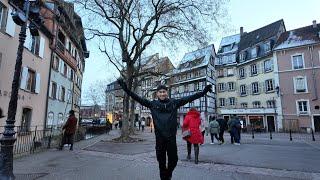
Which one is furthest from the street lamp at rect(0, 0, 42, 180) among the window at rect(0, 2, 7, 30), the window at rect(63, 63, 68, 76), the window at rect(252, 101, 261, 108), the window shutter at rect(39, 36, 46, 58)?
the window at rect(252, 101, 261, 108)

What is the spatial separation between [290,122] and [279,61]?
8.81 metres

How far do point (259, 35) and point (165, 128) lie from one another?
48.6m

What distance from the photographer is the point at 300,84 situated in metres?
38.9

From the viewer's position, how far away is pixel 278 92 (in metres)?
40.4

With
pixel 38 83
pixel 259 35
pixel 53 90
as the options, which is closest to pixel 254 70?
pixel 259 35

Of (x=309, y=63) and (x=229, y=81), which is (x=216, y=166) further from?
(x=229, y=81)

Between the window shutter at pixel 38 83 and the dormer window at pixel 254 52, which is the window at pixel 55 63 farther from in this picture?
the dormer window at pixel 254 52

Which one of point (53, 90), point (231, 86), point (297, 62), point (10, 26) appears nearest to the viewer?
point (10, 26)

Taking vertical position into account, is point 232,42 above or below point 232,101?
above

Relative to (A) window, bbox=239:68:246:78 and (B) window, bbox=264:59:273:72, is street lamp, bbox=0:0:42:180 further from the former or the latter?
(A) window, bbox=239:68:246:78

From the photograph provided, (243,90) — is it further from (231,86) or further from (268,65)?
(268,65)

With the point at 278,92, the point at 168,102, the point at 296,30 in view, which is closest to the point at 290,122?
the point at 278,92

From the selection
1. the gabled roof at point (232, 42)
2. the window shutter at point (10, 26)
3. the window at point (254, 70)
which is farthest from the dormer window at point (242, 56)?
the window shutter at point (10, 26)

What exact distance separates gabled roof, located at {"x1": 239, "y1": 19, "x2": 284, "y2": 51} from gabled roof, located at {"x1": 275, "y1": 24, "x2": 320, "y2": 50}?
2959 millimetres
